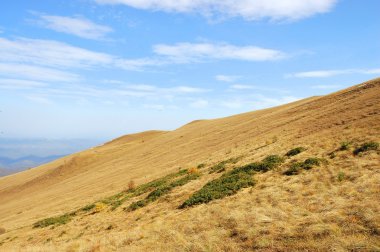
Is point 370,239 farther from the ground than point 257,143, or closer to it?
closer to it

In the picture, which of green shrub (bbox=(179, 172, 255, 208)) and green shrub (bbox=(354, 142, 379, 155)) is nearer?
green shrub (bbox=(179, 172, 255, 208))

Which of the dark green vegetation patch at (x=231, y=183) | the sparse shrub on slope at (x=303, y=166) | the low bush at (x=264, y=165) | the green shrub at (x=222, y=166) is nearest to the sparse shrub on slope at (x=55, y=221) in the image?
A: the dark green vegetation patch at (x=231, y=183)

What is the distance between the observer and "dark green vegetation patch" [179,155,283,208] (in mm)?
18594

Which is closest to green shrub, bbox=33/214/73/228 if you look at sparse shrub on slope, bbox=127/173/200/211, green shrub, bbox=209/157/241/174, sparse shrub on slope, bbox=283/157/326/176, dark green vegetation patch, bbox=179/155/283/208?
sparse shrub on slope, bbox=127/173/200/211

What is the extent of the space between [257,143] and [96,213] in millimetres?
16603

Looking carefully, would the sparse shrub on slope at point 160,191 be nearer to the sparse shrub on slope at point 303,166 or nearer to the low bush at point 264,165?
the low bush at point 264,165

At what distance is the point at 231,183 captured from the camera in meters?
19.6

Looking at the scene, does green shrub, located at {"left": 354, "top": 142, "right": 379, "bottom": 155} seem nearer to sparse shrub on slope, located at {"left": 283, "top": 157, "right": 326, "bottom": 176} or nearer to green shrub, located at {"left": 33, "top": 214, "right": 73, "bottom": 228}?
sparse shrub on slope, located at {"left": 283, "top": 157, "right": 326, "bottom": 176}

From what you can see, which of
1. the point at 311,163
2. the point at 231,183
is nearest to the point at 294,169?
the point at 311,163

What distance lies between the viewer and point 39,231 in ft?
75.7

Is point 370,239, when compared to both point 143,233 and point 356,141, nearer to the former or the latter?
point 143,233

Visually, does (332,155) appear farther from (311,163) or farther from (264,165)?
(264,165)

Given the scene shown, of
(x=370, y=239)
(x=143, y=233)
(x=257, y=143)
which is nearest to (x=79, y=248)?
(x=143, y=233)

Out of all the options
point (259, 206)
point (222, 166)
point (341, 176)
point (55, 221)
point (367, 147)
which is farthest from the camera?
point (222, 166)
